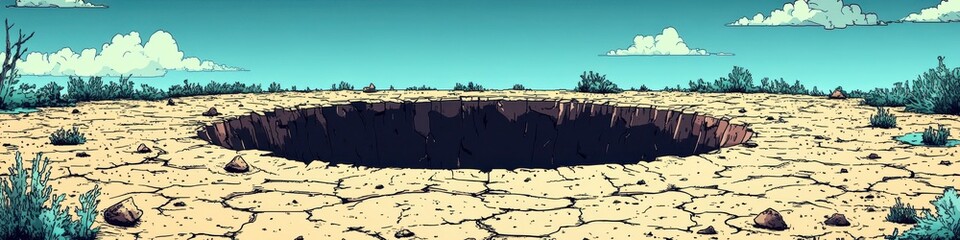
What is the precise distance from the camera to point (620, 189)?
5617 mm

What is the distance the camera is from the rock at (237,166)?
618 centimetres

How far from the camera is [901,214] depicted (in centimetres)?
482

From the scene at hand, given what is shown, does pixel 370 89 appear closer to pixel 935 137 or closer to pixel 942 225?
pixel 935 137

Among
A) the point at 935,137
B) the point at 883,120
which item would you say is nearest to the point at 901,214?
the point at 935,137

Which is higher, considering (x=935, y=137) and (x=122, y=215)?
(x=935, y=137)

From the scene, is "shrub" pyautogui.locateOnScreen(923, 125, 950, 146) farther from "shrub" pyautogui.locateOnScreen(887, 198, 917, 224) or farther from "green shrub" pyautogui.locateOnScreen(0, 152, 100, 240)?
"green shrub" pyautogui.locateOnScreen(0, 152, 100, 240)

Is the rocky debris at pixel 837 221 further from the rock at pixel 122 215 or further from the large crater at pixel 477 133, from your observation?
the large crater at pixel 477 133

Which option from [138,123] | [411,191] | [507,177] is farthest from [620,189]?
[138,123]

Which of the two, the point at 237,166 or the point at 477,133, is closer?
the point at 237,166

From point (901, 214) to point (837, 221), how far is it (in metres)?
0.33

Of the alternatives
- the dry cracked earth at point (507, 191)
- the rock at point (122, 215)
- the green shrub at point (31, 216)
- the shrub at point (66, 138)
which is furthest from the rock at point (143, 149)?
the green shrub at point (31, 216)

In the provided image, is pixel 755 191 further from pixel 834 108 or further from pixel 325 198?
pixel 834 108

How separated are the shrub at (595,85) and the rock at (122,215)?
27.6ft

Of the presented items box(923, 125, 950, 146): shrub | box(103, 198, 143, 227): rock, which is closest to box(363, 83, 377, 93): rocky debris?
box(923, 125, 950, 146): shrub
